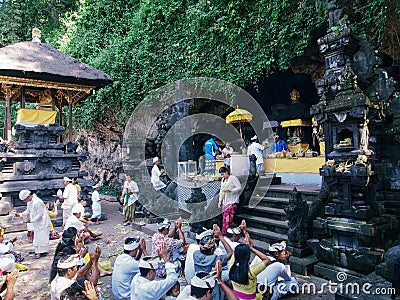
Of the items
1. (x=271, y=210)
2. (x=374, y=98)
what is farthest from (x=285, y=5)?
(x=271, y=210)

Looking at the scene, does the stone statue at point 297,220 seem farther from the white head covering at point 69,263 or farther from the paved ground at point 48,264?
the white head covering at point 69,263

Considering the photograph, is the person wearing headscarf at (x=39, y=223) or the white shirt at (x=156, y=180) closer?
the person wearing headscarf at (x=39, y=223)

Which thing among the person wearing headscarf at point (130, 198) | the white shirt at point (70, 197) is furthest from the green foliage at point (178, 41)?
the white shirt at point (70, 197)

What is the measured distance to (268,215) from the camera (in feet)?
25.7

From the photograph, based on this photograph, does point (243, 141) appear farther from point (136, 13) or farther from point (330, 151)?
point (330, 151)

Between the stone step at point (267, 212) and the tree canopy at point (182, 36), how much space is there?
4.89m

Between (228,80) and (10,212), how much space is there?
31.6 ft

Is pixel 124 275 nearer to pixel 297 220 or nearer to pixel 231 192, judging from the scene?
pixel 297 220

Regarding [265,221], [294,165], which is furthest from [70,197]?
[294,165]

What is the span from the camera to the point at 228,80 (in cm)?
1185

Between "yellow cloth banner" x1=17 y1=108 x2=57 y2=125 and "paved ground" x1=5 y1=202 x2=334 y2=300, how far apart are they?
4750 millimetres

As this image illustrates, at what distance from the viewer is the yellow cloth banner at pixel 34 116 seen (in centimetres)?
1214

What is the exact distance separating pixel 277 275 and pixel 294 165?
638 cm

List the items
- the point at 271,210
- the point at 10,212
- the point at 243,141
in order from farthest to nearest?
the point at 243,141 → the point at 10,212 → the point at 271,210
